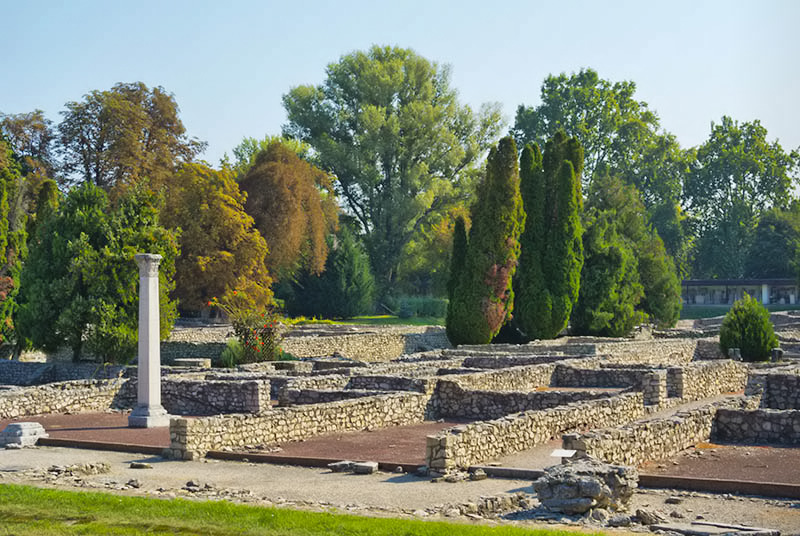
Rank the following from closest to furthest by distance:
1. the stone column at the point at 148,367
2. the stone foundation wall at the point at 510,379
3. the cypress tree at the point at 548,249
Answer: 1. the stone column at the point at 148,367
2. the stone foundation wall at the point at 510,379
3. the cypress tree at the point at 548,249

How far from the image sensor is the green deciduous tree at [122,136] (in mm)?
53875

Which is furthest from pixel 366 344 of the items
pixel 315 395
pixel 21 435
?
pixel 21 435

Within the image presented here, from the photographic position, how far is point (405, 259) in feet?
229

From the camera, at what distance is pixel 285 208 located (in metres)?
54.3

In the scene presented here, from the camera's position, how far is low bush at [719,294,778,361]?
3259 centimetres

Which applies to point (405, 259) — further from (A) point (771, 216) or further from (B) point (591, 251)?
(A) point (771, 216)

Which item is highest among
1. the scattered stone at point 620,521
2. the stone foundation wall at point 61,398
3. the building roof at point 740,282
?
the building roof at point 740,282

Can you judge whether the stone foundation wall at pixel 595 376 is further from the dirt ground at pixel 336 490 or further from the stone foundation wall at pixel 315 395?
the dirt ground at pixel 336 490

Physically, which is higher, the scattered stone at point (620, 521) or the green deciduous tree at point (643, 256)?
the green deciduous tree at point (643, 256)

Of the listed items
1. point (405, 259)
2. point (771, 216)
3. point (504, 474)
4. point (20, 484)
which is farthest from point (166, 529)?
point (771, 216)

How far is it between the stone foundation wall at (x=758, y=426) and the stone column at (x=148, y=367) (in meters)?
11.0

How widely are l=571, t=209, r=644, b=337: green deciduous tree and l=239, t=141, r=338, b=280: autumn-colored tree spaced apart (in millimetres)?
16053

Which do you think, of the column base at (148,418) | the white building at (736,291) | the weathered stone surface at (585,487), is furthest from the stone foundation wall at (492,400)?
the white building at (736,291)

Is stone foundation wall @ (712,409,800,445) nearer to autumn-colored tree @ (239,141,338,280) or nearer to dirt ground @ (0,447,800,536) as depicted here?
dirt ground @ (0,447,800,536)
